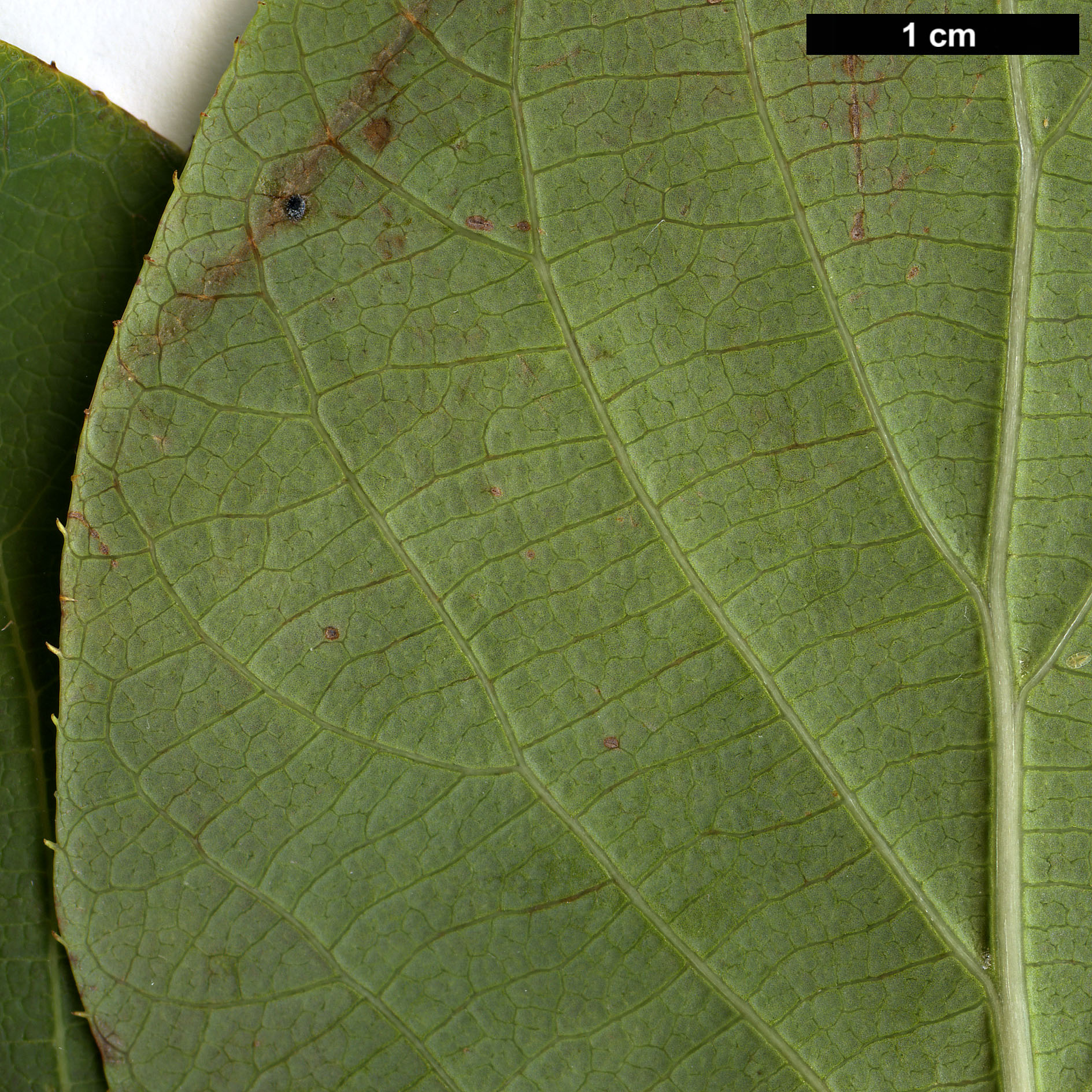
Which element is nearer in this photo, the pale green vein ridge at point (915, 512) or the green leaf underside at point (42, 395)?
the pale green vein ridge at point (915, 512)

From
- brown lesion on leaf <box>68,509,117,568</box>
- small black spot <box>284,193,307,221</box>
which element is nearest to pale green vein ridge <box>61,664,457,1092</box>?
brown lesion on leaf <box>68,509,117,568</box>

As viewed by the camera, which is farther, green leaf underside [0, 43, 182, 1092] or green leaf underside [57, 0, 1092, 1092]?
green leaf underside [0, 43, 182, 1092]

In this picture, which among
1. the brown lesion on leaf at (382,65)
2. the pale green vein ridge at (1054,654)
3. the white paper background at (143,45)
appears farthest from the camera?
the white paper background at (143,45)

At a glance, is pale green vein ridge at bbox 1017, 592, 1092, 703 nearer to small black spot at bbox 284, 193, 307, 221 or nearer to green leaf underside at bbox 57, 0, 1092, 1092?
green leaf underside at bbox 57, 0, 1092, 1092

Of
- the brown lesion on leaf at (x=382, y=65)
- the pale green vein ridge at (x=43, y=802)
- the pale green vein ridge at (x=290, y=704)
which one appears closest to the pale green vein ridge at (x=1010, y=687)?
the pale green vein ridge at (x=290, y=704)

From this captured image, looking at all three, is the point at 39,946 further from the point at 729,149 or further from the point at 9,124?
the point at 729,149

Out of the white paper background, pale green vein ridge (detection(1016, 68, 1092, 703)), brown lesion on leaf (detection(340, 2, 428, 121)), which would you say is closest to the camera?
brown lesion on leaf (detection(340, 2, 428, 121))

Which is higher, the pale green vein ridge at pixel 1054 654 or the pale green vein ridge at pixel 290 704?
the pale green vein ridge at pixel 1054 654

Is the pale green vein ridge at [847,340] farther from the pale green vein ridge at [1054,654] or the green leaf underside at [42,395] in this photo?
the green leaf underside at [42,395]
